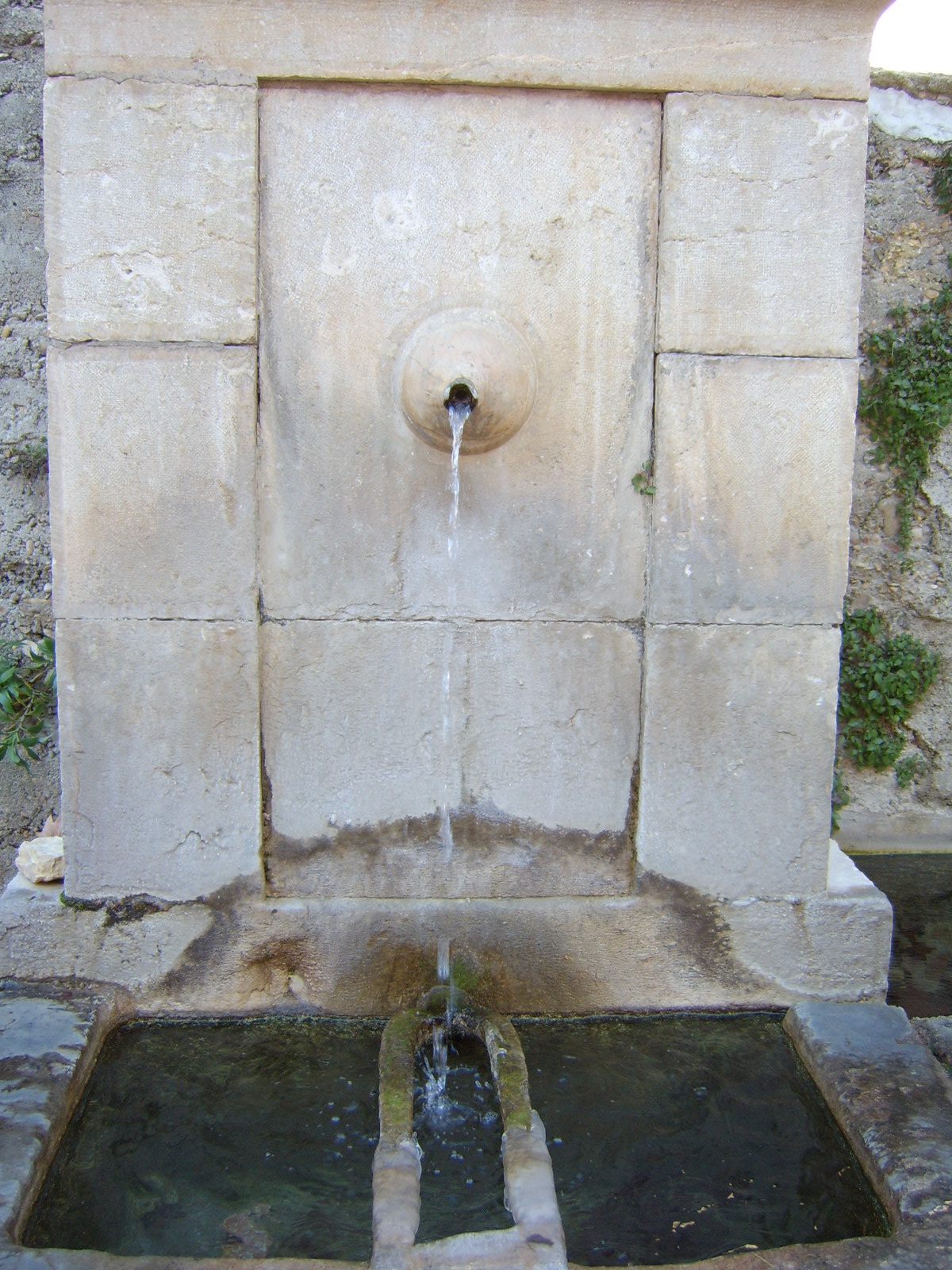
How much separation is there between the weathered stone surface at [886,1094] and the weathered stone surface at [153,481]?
2121 mm

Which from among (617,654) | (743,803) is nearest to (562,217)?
(617,654)

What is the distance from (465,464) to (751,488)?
870 millimetres

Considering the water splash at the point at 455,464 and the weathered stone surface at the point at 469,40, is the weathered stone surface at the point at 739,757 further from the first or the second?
the weathered stone surface at the point at 469,40

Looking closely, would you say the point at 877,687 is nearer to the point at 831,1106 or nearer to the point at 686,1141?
the point at 831,1106

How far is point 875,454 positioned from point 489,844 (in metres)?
2.60

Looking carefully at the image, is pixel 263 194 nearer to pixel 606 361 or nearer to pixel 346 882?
pixel 606 361

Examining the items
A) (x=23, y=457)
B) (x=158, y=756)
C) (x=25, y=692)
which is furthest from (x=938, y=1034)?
(x=23, y=457)

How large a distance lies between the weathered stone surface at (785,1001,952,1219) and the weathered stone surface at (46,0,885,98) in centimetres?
277

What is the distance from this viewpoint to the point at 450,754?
3.05 metres

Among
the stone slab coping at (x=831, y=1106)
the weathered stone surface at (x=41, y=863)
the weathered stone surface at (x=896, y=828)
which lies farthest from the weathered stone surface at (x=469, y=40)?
the weathered stone surface at (x=896, y=828)

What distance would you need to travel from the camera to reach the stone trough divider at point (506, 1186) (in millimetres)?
1990

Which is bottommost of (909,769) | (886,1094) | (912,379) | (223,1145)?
(223,1145)

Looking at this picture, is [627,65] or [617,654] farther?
[617,654]

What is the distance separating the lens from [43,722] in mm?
3992
